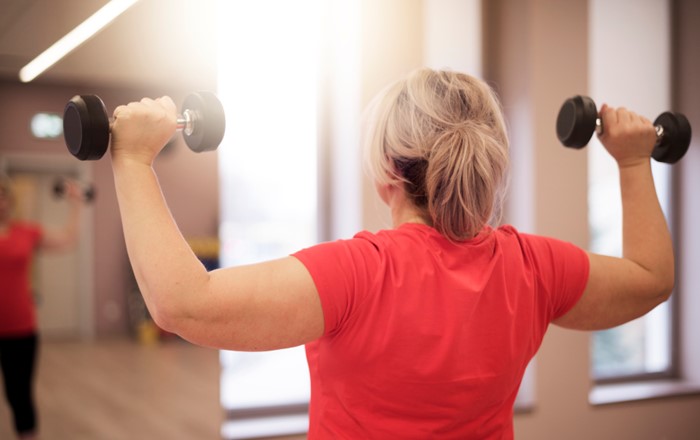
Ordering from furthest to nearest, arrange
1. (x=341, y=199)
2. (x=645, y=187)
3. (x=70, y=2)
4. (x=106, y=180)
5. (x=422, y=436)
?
(x=341, y=199), (x=106, y=180), (x=70, y=2), (x=645, y=187), (x=422, y=436)

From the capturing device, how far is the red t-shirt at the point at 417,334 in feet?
2.78

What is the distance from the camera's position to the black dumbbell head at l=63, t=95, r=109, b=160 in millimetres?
800

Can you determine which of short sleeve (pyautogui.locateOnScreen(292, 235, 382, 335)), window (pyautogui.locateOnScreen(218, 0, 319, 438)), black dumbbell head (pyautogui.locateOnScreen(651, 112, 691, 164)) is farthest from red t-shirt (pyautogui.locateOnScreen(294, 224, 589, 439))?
window (pyautogui.locateOnScreen(218, 0, 319, 438))

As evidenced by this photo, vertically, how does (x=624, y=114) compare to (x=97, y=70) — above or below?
below

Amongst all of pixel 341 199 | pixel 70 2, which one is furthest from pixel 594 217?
pixel 70 2

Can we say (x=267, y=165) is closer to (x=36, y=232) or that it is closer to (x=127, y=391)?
(x=36, y=232)

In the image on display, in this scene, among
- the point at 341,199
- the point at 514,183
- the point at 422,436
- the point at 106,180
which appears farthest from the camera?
the point at 514,183

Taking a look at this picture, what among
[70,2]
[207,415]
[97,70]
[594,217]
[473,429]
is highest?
[70,2]

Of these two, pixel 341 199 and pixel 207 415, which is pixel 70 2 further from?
pixel 207 415

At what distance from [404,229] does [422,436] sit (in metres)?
0.30

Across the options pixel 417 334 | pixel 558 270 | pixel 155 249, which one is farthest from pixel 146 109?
pixel 558 270

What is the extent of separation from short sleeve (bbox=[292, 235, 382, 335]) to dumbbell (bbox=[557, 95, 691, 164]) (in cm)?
56

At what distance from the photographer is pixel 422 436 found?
0.90m

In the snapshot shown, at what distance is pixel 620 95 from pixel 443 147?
2507 millimetres
